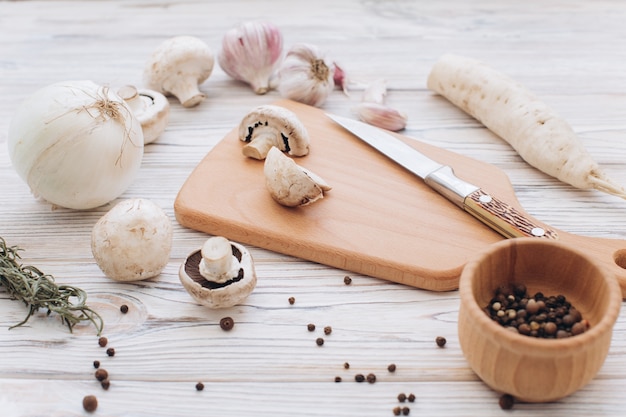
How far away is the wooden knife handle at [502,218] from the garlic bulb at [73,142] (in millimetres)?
778

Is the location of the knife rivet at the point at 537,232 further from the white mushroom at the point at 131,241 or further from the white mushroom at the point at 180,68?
the white mushroom at the point at 180,68

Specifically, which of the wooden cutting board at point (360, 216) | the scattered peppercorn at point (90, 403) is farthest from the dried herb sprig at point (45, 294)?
the wooden cutting board at point (360, 216)

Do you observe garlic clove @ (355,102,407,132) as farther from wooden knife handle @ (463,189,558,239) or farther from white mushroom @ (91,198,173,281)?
white mushroom @ (91,198,173,281)

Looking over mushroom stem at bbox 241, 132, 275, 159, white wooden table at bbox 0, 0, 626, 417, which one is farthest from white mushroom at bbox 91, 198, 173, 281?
mushroom stem at bbox 241, 132, 275, 159

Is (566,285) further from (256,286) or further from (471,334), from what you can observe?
(256,286)

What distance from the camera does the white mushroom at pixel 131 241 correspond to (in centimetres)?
147

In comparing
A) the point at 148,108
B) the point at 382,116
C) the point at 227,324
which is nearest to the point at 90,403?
the point at 227,324

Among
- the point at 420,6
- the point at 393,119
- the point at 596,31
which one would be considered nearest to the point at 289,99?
the point at 393,119

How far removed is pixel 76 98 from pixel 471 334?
3.24 feet

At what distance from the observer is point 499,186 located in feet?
5.76

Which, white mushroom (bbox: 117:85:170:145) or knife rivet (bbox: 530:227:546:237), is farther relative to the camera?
white mushroom (bbox: 117:85:170:145)

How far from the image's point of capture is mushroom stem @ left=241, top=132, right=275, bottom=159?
1.81 metres

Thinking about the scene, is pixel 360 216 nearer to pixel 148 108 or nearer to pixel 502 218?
pixel 502 218

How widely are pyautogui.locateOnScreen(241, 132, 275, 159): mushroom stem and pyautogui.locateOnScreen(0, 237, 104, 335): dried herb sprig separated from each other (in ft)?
1.82
